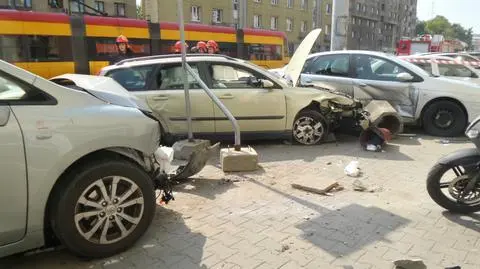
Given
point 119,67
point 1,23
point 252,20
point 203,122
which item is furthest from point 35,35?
point 252,20

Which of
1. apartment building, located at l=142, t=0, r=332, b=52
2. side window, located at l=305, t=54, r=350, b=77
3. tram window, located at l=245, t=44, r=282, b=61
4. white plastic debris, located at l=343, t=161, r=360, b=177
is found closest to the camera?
white plastic debris, located at l=343, t=161, r=360, b=177

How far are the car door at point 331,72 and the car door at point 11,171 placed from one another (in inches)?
254

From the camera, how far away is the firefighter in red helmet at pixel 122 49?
14.6m

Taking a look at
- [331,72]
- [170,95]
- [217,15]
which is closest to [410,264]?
[170,95]

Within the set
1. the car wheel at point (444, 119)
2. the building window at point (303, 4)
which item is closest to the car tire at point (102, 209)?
the car wheel at point (444, 119)

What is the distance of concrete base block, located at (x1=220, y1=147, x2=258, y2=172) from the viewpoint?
5.58 meters

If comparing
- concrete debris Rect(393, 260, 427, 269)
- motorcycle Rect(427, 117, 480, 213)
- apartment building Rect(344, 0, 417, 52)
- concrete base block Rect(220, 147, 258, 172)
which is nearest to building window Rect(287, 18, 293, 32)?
apartment building Rect(344, 0, 417, 52)

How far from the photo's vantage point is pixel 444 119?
8.09 meters

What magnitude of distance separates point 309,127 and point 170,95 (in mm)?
2359

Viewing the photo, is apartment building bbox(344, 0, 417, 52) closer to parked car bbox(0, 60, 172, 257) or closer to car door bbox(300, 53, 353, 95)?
car door bbox(300, 53, 353, 95)

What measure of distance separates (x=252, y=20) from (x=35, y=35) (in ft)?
120

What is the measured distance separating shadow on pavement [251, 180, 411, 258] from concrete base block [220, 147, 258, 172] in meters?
1.26

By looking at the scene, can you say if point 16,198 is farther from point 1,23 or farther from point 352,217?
point 1,23

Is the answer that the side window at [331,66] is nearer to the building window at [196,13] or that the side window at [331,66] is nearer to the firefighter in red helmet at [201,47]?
the firefighter in red helmet at [201,47]
